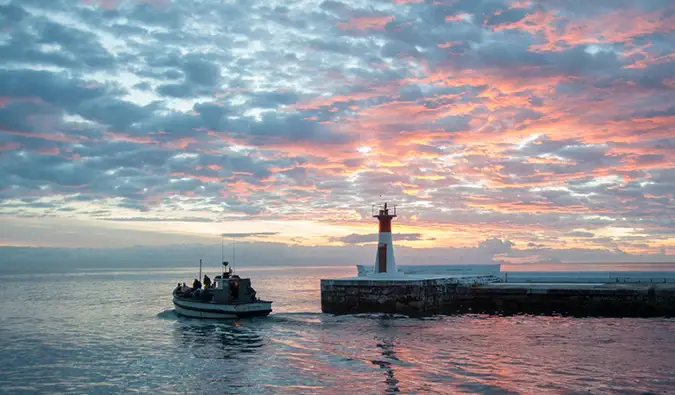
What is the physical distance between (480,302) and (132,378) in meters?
32.2

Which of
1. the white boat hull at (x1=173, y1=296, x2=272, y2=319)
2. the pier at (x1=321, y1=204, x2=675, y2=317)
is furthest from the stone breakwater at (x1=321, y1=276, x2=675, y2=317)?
the white boat hull at (x1=173, y1=296, x2=272, y2=319)

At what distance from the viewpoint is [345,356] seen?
28.6 meters

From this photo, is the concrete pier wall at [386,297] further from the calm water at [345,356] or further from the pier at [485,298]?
the calm water at [345,356]

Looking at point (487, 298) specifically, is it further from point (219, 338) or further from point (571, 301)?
point (219, 338)

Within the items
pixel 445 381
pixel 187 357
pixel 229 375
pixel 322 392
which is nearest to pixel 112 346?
pixel 187 357

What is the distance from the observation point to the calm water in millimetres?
22656

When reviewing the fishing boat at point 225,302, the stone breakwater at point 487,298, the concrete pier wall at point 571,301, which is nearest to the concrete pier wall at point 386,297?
the stone breakwater at point 487,298

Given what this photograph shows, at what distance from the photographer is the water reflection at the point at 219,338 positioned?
30969 mm

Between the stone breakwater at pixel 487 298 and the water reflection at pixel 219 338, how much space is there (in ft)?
29.9

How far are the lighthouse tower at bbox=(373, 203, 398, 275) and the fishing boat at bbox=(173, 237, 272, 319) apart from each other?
47.2 feet

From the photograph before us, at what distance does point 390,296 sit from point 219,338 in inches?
621

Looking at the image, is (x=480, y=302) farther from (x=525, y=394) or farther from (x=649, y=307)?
(x=525, y=394)

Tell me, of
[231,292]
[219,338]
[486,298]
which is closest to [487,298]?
[486,298]

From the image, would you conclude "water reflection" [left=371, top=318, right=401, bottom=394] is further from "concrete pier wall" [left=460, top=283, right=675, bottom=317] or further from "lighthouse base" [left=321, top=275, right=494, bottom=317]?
"concrete pier wall" [left=460, top=283, right=675, bottom=317]
